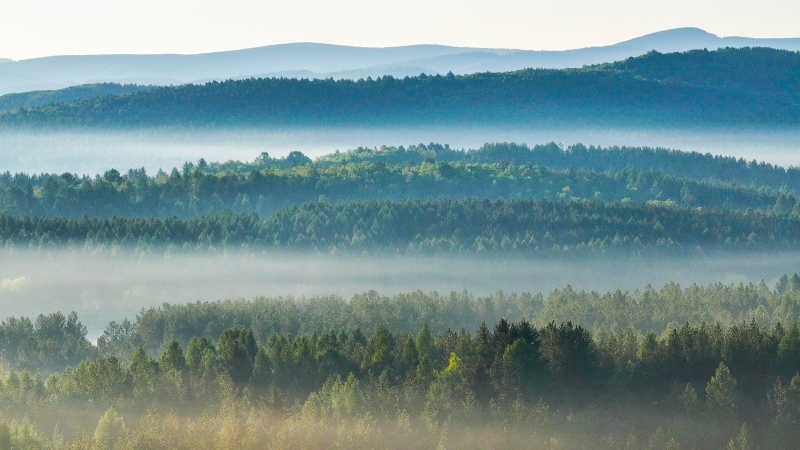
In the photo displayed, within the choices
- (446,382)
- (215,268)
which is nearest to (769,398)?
(446,382)

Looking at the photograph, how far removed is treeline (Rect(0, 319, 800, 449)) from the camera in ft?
206

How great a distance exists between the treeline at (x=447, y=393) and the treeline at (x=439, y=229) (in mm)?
80708

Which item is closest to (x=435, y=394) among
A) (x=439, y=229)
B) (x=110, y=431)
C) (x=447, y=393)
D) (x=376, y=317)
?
(x=447, y=393)

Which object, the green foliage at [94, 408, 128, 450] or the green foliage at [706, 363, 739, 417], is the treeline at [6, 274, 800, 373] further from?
the green foliage at [94, 408, 128, 450]

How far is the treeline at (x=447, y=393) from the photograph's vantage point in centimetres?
6275

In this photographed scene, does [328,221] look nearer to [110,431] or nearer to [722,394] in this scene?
[722,394]

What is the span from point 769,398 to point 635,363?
7633 mm

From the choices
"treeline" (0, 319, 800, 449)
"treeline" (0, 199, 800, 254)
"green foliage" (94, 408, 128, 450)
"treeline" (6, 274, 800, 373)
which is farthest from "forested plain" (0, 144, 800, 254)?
"green foliage" (94, 408, 128, 450)

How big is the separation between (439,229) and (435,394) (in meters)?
106

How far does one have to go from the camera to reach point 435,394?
67.3 meters

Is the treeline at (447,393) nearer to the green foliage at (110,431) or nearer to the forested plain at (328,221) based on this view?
the green foliage at (110,431)

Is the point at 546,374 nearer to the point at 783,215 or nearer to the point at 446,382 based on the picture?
the point at 446,382

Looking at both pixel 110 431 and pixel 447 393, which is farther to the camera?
pixel 447 393

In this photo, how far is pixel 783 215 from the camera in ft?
625
